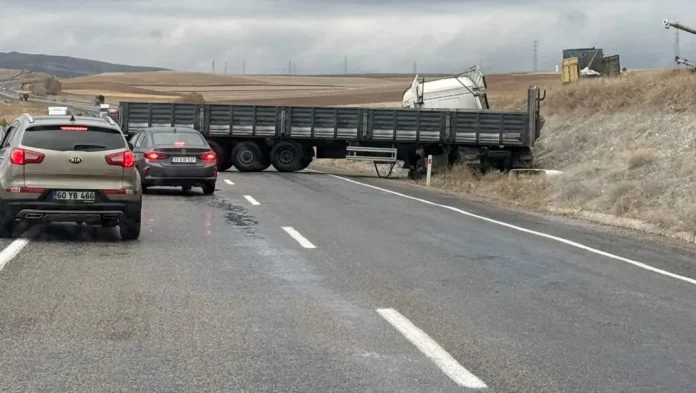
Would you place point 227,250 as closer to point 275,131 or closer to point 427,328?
point 427,328

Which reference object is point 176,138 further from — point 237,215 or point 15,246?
point 15,246

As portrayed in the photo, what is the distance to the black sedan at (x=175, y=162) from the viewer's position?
68.0ft

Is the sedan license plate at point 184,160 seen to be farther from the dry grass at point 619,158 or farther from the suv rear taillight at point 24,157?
the suv rear taillight at point 24,157

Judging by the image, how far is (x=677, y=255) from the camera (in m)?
13.2

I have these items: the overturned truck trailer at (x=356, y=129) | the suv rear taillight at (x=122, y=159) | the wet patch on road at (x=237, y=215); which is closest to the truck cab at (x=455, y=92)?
the overturned truck trailer at (x=356, y=129)

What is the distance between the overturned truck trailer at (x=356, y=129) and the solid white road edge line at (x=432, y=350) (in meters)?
23.4

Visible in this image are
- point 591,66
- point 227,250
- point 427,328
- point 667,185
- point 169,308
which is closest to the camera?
point 427,328

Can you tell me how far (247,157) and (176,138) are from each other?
10512mm

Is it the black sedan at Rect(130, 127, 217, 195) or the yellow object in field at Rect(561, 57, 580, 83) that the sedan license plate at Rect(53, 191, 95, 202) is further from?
the yellow object in field at Rect(561, 57, 580, 83)

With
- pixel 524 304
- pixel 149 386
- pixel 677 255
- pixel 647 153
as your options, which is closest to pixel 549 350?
pixel 524 304

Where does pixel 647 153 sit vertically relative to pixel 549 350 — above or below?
above

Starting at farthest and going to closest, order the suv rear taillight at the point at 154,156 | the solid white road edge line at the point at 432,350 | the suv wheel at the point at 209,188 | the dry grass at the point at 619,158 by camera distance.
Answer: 1. the suv wheel at the point at 209,188
2. the suv rear taillight at the point at 154,156
3. the dry grass at the point at 619,158
4. the solid white road edge line at the point at 432,350

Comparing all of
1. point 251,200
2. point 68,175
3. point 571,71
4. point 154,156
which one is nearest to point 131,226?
point 68,175

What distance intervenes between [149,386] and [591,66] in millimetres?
46169
